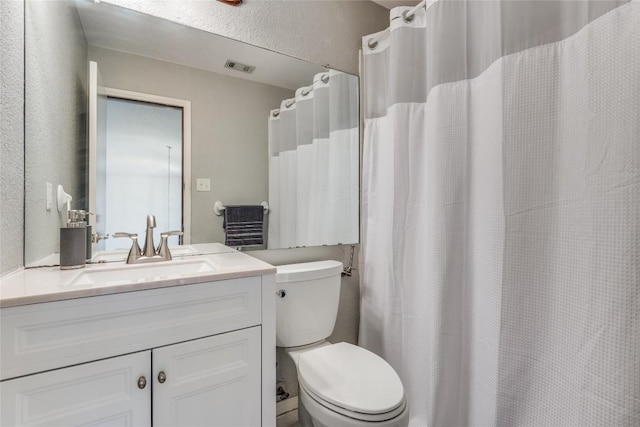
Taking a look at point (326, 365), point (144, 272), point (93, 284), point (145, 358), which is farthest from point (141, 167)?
point (326, 365)

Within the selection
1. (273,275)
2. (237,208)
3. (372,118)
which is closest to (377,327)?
(273,275)

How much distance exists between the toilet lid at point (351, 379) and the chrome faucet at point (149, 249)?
71 centimetres

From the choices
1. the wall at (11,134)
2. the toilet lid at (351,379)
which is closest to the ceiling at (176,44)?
the wall at (11,134)

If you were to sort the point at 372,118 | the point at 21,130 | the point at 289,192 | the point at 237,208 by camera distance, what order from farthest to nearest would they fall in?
1. the point at 372,118
2. the point at 289,192
3. the point at 237,208
4. the point at 21,130

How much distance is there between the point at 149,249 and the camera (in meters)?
1.12

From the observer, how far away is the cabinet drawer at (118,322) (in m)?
0.64

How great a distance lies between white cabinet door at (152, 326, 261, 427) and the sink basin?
0.66ft

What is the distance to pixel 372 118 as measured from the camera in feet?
5.39

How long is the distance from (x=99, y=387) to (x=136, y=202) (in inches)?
26.8

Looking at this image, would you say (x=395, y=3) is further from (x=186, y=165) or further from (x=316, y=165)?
(x=186, y=165)

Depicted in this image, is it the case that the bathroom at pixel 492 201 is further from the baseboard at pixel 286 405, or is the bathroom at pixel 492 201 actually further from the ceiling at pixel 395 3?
the ceiling at pixel 395 3

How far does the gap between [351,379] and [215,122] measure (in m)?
1.22

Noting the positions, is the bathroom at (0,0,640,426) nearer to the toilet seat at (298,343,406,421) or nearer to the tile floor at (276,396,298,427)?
the tile floor at (276,396,298,427)

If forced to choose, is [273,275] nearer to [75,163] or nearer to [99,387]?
[99,387]
